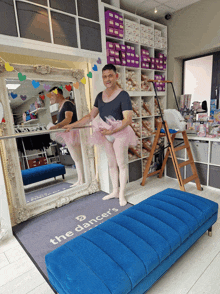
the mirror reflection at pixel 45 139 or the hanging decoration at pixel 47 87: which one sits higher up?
the hanging decoration at pixel 47 87

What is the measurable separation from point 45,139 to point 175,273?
6.42 feet

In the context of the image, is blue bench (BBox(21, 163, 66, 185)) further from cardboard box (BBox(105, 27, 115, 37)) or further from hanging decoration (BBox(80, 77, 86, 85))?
cardboard box (BBox(105, 27, 115, 37))

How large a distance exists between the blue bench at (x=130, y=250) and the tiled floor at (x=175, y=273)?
174 mm

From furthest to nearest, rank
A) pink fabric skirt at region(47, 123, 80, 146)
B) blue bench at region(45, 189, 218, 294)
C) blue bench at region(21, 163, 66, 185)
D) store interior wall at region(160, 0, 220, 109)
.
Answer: store interior wall at region(160, 0, 220, 109) → pink fabric skirt at region(47, 123, 80, 146) → blue bench at region(21, 163, 66, 185) → blue bench at region(45, 189, 218, 294)

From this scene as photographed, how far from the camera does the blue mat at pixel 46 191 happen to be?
2.33m

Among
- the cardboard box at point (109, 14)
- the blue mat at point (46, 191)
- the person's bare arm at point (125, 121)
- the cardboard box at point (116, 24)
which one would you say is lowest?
the blue mat at point (46, 191)

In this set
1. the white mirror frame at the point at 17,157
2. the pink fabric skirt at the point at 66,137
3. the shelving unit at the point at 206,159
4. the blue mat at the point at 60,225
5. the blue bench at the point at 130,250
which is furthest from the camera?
the shelving unit at the point at 206,159

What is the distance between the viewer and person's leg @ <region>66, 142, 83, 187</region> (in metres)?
2.64

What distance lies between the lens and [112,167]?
2.55 meters

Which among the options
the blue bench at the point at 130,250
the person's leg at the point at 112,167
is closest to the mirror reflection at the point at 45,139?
the person's leg at the point at 112,167

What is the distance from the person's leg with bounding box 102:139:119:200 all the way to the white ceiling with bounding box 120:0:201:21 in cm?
224

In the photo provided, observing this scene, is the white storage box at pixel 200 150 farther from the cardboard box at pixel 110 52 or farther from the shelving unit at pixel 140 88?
the cardboard box at pixel 110 52

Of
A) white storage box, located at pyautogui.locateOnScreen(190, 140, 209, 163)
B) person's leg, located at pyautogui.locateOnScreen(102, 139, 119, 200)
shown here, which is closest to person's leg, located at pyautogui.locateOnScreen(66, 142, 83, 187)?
person's leg, located at pyautogui.locateOnScreen(102, 139, 119, 200)

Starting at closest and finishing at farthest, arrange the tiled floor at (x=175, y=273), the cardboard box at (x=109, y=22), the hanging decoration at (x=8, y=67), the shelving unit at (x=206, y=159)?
the tiled floor at (x=175, y=273), the hanging decoration at (x=8, y=67), the cardboard box at (x=109, y=22), the shelving unit at (x=206, y=159)
